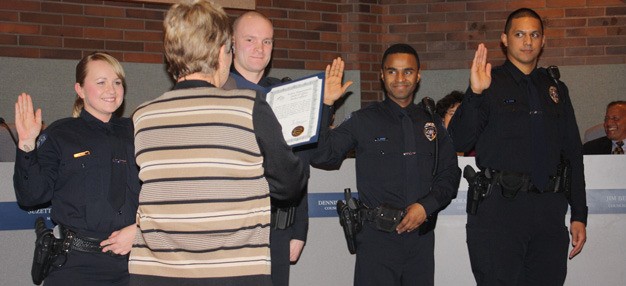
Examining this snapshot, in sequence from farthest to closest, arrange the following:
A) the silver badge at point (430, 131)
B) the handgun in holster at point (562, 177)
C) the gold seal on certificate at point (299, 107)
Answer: the silver badge at point (430, 131)
the handgun in holster at point (562, 177)
the gold seal on certificate at point (299, 107)

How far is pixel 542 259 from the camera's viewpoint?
4277 mm

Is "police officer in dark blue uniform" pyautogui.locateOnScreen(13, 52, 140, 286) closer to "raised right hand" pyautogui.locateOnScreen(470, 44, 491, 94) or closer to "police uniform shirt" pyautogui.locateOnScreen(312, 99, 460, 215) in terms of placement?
"police uniform shirt" pyautogui.locateOnScreen(312, 99, 460, 215)

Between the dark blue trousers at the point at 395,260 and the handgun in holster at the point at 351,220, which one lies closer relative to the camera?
the dark blue trousers at the point at 395,260

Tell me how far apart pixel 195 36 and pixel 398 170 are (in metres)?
2.18

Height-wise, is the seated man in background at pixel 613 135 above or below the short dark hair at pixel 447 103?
below

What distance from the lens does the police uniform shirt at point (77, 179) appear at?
3.63 m

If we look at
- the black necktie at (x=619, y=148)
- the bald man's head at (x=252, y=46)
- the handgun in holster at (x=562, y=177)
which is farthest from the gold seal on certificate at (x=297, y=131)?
the black necktie at (x=619, y=148)

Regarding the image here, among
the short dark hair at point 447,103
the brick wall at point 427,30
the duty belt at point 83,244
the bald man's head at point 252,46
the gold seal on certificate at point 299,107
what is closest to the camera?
the gold seal on certificate at point 299,107

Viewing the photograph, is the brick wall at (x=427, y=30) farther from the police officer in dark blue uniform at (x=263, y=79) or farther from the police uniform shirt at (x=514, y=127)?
the police officer in dark blue uniform at (x=263, y=79)

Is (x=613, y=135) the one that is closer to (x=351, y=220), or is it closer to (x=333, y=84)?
(x=351, y=220)

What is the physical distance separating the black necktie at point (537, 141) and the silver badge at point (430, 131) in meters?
0.55

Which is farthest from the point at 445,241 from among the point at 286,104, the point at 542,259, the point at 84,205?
the point at 84,205

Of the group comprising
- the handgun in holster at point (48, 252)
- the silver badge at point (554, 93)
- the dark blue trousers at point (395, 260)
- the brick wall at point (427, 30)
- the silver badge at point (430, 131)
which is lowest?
the dark blue trousers at point (395, 260)

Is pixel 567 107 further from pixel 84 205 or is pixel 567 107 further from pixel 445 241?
pixel 84 205
